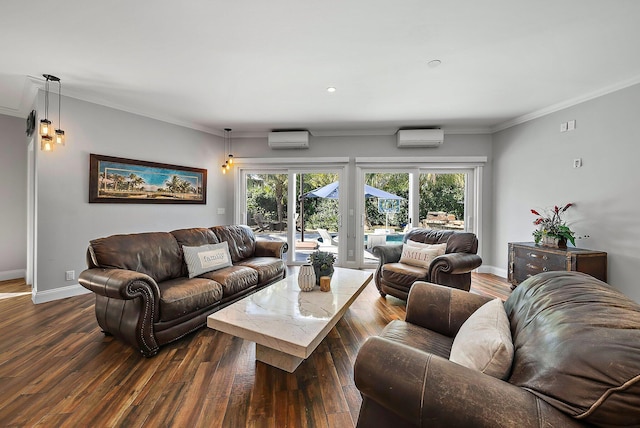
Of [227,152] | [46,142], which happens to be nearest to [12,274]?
[46,142]

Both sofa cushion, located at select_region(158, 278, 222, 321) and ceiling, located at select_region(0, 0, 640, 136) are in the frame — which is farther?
sofa cushion, located at select_region(158, 278, 222, 321)

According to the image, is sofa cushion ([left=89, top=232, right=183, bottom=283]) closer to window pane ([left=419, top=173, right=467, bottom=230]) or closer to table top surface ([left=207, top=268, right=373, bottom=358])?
table top surface ([left=207, top=268, right=373, bottom=358])

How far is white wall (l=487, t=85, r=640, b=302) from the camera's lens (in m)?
2.94

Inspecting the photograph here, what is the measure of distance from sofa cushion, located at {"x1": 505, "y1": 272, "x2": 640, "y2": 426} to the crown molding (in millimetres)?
3365

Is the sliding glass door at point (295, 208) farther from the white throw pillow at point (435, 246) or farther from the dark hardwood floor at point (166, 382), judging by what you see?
the dark hardwood floor at point (166, 382)

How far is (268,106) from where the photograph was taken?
12.4 feet

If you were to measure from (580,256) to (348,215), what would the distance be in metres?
3.21

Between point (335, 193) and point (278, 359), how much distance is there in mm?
3562

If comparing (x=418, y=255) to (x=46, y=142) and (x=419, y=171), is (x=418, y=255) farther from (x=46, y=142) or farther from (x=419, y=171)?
(x=46, y=142)

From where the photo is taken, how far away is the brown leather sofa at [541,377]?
700mm

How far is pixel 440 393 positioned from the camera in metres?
0.84

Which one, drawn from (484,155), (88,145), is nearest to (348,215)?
(484,155)

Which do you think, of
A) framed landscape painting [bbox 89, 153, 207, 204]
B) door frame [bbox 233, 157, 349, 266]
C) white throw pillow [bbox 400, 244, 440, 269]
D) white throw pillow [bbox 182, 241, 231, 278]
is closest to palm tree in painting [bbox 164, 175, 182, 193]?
framed landscape painting [bbox 89, 153, 207, 204]

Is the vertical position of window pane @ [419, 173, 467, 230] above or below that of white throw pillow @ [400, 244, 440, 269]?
above
